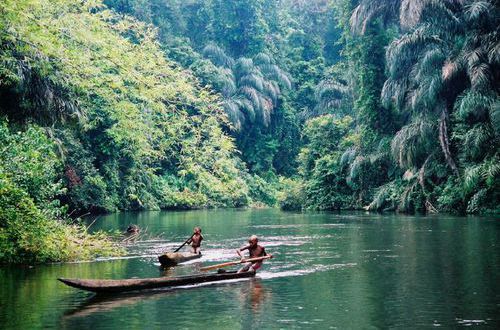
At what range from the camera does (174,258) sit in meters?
19.6

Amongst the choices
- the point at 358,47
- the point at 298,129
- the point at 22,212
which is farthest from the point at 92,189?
the point at 298,129

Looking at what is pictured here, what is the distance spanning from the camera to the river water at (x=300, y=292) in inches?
461

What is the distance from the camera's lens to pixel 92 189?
47500mm

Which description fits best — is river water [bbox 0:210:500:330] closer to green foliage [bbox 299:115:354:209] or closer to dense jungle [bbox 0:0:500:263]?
dense jungle [bbox 0:0:500:263]

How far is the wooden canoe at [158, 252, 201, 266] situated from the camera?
19156mm

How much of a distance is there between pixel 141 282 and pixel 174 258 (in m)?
5.20

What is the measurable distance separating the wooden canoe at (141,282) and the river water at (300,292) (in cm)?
20

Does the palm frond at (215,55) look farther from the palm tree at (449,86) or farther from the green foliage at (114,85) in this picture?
the green foliage at (114,85)

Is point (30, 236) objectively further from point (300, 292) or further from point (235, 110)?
point (235, 110)

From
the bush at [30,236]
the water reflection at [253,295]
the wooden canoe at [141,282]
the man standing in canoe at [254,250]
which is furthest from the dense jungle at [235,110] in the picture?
the water reflection at [253,295]

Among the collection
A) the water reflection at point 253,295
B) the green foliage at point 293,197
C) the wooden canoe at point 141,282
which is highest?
the green foliage at point 293,197

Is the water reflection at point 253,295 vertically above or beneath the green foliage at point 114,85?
beneath

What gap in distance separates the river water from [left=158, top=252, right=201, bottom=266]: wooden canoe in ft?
0.75

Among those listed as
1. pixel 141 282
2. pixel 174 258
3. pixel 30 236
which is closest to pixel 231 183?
pixel 174 258
